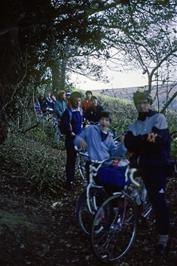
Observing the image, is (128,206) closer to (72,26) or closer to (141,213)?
(141,213)

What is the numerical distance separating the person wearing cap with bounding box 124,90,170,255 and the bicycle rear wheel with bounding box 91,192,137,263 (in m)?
0.35

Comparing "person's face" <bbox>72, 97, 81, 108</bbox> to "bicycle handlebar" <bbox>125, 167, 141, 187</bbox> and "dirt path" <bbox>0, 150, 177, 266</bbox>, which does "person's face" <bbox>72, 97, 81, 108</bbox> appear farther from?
"bicycle handlebar" <bbox>125, 167, 141, 187</bbox>

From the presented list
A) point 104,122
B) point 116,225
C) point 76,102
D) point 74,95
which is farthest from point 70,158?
point 116,225

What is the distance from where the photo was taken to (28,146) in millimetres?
11469

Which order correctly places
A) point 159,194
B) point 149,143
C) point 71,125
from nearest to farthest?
point 149,143 → point 159,194 → point 71,125

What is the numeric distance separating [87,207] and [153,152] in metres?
1.27

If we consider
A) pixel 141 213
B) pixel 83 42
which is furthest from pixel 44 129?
pixel 141 213

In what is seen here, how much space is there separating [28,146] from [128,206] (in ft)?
20.1

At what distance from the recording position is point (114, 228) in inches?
219

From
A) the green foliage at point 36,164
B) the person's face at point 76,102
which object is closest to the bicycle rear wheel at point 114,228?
the green foliage at point 36,164

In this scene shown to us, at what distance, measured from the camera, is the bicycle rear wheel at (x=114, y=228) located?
209 inches

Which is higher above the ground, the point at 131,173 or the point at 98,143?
the point at 98,143

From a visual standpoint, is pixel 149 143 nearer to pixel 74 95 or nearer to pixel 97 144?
pixel 97 144

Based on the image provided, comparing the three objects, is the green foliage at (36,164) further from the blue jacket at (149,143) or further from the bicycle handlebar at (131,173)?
the blue jacket at (149,143)
